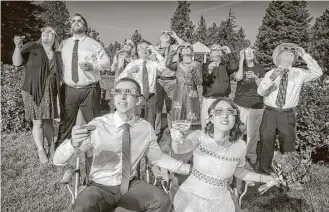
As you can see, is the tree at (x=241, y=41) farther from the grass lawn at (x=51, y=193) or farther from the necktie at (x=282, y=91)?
the grass lawn at (x=51, y=193)

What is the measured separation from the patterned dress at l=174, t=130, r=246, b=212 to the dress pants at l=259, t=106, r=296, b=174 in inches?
76.1

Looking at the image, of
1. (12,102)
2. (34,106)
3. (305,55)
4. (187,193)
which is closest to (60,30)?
(12,102)

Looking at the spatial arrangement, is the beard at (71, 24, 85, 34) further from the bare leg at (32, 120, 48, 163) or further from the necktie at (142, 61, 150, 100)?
the bare leg at (32, 120, 48, 163)

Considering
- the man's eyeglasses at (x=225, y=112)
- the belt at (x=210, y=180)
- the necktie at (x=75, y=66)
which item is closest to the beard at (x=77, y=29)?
the necktie at (x=75, y=66)

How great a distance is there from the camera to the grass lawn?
14.2 feet

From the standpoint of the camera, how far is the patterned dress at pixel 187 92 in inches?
234

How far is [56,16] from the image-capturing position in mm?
23062

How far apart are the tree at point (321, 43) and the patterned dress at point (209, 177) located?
1853 centimetres

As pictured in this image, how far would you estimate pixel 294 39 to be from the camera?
2427 centimetres

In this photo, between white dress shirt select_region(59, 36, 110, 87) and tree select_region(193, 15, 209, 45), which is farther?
tree select_region(193, 15, 209, 45)

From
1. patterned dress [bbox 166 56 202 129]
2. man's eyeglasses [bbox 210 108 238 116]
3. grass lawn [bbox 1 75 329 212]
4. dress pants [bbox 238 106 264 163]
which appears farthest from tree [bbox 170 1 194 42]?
man's eyeglasses [bbox 210 108 238 116]

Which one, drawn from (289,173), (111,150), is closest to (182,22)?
(111,150)

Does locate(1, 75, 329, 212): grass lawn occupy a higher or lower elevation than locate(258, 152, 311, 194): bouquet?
lower

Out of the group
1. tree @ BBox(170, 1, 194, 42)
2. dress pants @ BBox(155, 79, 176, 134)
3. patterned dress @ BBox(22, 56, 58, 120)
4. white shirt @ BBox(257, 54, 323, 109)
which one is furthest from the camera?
tree @ BBox(170, 1, 194, 42)
